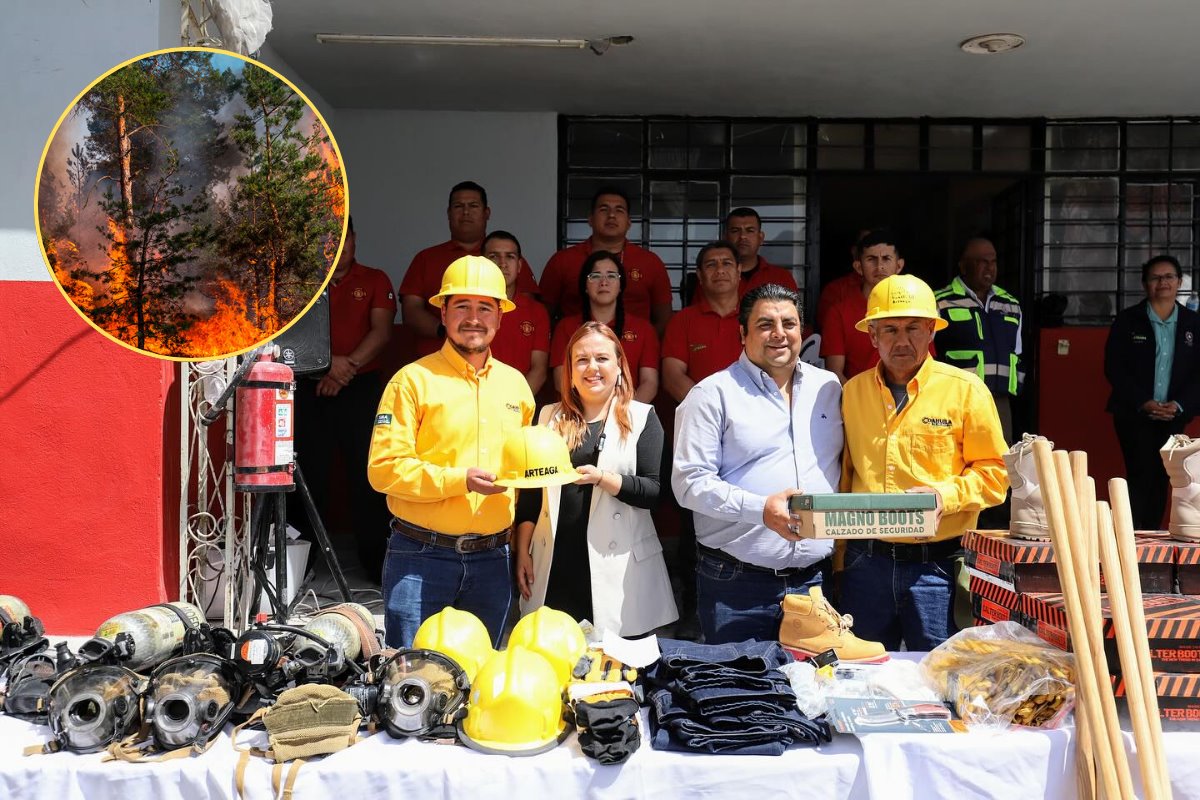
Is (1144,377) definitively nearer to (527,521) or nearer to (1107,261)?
(1107,261)

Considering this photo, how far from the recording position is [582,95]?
21.7ft

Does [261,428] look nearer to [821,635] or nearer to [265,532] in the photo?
[265,532]

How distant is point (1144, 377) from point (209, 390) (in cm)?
587

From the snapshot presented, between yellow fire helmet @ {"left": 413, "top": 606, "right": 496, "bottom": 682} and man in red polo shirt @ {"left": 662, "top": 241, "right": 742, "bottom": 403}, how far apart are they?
2911 millimetres

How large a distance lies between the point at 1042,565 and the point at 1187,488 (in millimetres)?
461

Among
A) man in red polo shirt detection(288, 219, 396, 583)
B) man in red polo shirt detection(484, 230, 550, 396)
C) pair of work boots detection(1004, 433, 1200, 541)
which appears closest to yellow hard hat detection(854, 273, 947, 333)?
pair of work boots detection(1004, 433, 1200, 541)

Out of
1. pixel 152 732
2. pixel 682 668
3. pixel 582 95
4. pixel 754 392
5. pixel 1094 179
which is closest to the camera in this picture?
pixel 152 732

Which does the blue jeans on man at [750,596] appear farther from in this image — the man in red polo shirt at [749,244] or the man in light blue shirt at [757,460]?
the man in red polo shirt at [749,244]

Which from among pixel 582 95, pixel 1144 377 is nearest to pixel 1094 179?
pixel 1144 377

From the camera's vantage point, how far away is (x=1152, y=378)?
6371mm

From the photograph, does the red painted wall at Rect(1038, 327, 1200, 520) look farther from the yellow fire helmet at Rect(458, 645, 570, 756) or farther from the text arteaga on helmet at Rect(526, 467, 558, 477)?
the yellow fire helmet at Rect(458, 645, 570, 756)

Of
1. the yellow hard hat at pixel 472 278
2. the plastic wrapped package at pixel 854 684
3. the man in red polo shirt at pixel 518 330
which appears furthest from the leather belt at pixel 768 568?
the man in red polo shirt at pixel 518 330

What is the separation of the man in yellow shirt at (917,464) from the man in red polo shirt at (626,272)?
285 cm

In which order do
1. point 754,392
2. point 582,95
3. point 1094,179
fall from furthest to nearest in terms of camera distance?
point 1094,179 < point 582,95 < point 754,392
